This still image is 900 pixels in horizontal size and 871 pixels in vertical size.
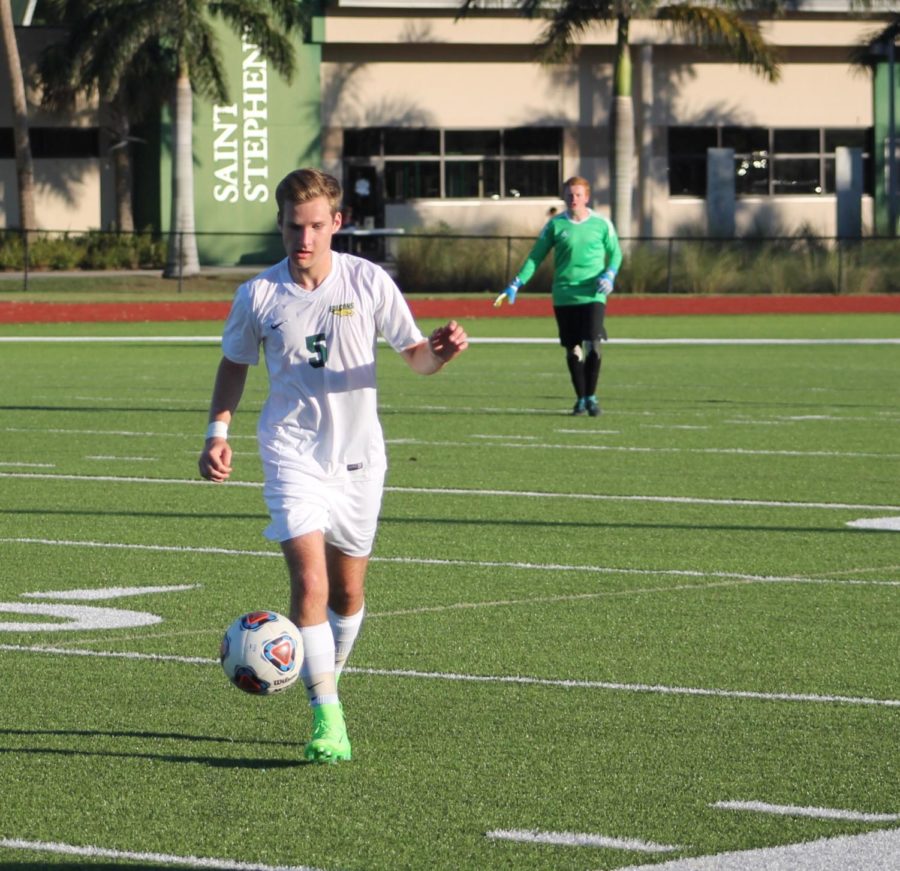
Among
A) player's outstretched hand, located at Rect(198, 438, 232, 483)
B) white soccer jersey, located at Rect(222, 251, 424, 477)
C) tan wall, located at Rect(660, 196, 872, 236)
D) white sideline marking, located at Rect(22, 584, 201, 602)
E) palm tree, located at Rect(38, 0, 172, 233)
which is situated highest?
palm tree, located at Rect(38, 0, 172, 233)

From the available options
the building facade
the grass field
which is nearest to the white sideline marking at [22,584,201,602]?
the grass field

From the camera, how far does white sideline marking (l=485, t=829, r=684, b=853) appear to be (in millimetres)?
5395

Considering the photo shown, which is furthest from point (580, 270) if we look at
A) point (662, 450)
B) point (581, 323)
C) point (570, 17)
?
point (570, 17)

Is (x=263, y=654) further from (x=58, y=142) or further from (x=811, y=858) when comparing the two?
(x=58, y=142)

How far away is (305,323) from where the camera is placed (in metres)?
6.74

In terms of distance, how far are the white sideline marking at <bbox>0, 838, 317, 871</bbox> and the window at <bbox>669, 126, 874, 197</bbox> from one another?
2331 inches

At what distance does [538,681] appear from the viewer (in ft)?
25.2

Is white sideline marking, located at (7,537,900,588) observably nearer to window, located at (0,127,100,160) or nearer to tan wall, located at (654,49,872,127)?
window, located at (0,127,100,160)

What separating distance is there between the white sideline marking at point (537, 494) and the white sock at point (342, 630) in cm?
643

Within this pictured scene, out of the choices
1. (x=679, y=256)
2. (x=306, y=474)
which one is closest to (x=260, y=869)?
(x=306, y=474)

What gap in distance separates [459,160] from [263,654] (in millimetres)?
56618

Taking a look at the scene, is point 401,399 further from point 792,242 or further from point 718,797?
point 792,242

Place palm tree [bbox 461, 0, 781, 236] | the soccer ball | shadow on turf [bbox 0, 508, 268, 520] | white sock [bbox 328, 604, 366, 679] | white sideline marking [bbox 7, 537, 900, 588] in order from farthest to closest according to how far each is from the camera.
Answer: palm tree [bbox 461, 0, 781, 236] < shadow on turf [bbox 0, 508, 268, 520] < white sideline marking [bbox 7, 537, 900, 588] < white sock [bbox 328, 604, 366, 679] < the soccer ball

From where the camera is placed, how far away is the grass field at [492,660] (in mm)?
5613
